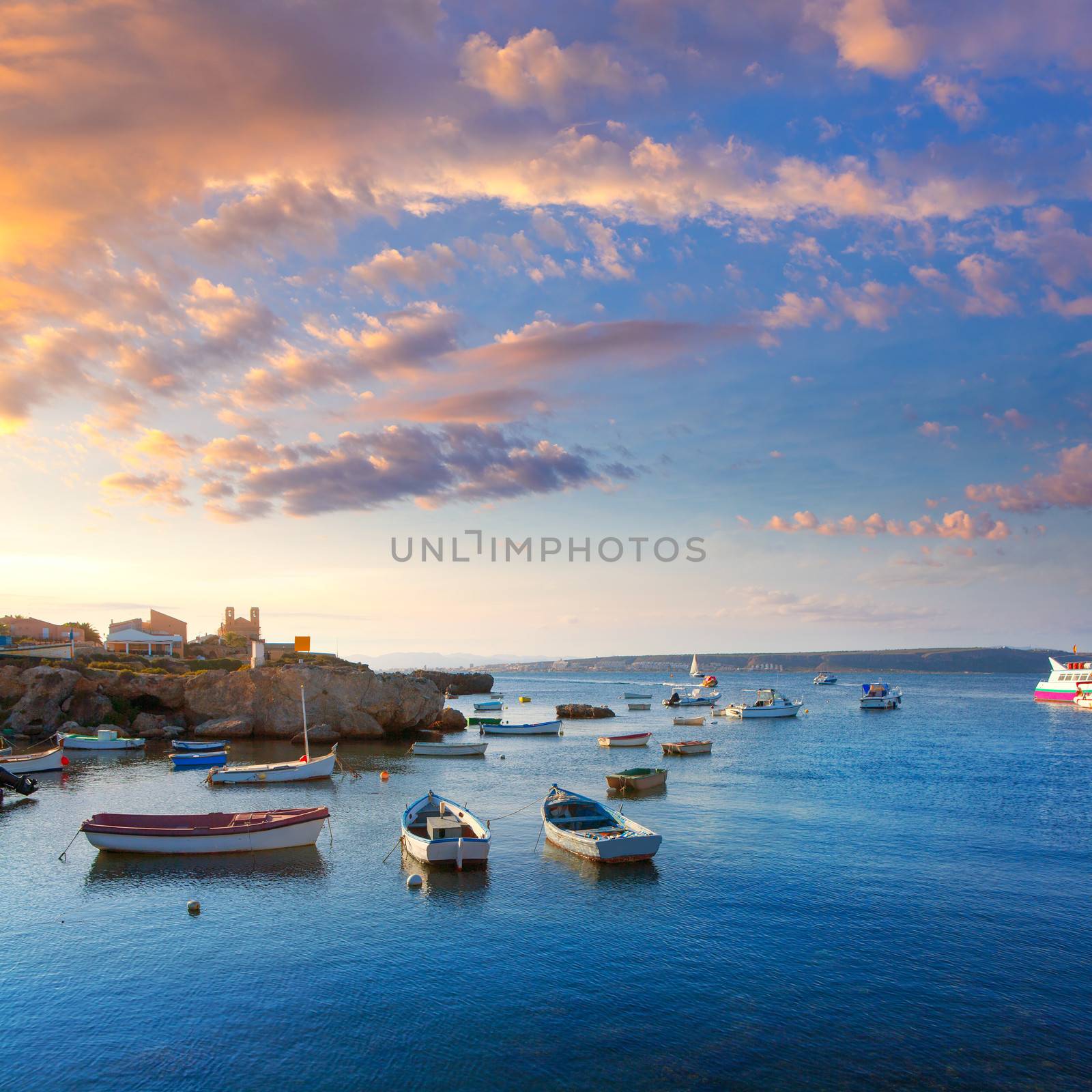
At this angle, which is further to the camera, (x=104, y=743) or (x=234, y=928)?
(x=104, y=743)

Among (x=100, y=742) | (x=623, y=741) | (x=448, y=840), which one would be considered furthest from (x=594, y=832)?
(x=100, y=742)

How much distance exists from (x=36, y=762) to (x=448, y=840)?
136 feet

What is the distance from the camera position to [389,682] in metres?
83.1

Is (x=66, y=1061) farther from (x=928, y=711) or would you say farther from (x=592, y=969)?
(x=928, y=711)

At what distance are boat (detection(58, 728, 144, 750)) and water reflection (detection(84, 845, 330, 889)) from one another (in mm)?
39432

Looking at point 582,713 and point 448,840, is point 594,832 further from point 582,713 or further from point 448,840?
point 582,713

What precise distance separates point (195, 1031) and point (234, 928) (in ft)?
23.7

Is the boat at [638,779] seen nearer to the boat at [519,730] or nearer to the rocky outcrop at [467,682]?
the boat at [519,730]

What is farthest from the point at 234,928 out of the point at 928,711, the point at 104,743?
the point at 928,711

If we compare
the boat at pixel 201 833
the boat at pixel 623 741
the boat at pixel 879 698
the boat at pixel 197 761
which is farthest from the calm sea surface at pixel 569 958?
the boat at pixel 879 698

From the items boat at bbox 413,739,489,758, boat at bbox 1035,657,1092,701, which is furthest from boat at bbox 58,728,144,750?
boat at bbox 1035,657,1092,701

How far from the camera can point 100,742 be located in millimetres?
70250

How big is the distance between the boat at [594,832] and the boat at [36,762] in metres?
40.3

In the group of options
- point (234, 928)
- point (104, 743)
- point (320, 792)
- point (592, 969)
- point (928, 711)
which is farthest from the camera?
point (928, 711)
